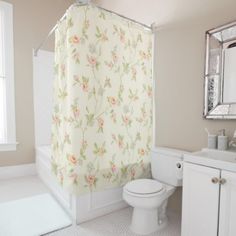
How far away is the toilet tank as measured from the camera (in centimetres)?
183

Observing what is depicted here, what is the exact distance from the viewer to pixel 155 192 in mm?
1688

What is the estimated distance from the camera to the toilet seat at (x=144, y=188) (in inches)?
66.1

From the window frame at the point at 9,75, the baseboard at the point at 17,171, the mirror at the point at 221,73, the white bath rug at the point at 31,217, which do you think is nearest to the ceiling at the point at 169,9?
the mirror at the point at 221,73

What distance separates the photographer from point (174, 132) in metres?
2.08

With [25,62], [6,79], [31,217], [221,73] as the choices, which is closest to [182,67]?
[221,73]

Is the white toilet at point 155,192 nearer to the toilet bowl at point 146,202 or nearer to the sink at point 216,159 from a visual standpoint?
the toilet bowl at point 146,202

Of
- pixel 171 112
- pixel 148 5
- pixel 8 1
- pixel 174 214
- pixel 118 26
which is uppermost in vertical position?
pixel 8 1

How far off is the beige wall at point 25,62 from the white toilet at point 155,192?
7.00 ft

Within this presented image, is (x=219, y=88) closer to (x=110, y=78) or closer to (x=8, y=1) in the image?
(x=110, y=78)

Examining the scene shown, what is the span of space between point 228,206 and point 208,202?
0.43 feet

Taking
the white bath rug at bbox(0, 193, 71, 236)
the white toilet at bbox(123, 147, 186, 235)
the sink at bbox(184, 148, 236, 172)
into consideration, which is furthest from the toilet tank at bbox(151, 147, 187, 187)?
the white bath rug at bbox(0, 193, 71, 236)

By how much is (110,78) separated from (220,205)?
138 centimetres

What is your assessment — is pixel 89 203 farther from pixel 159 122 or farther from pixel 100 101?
pixel 159 122

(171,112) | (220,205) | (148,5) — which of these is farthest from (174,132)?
(148,5)
